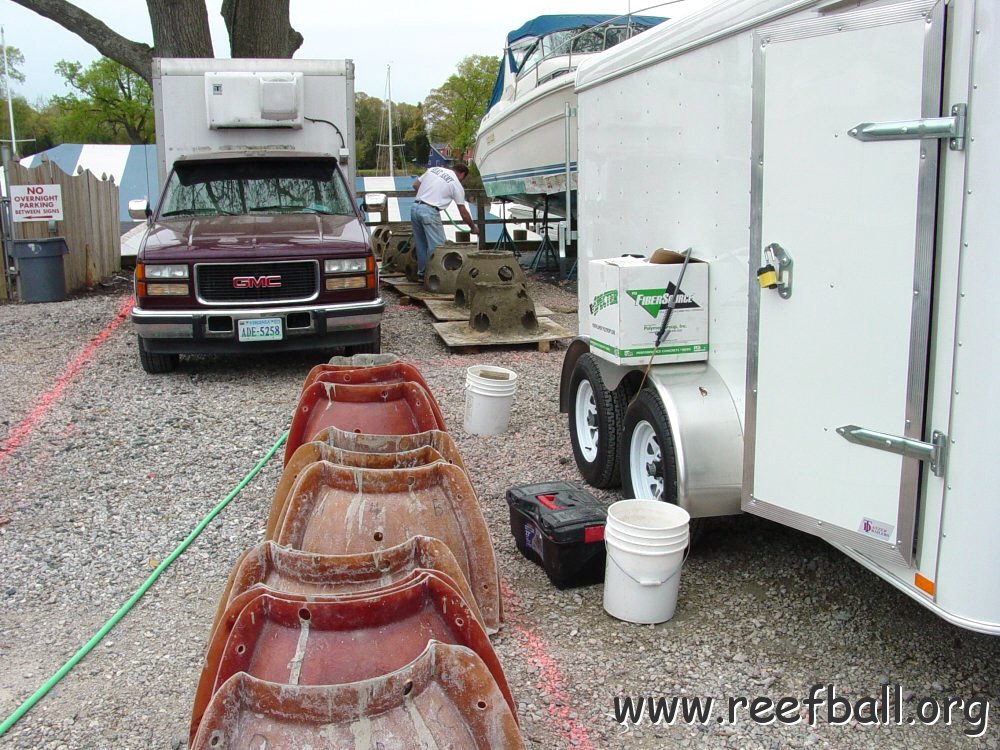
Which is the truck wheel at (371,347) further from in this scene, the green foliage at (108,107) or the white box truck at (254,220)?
the green foliage at (108,107)

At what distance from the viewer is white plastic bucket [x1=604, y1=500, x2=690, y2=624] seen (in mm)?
3631

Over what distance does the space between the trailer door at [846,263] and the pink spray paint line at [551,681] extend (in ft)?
3.41

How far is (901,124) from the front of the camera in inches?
108

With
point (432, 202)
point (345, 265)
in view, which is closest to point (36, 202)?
point (432, 202)

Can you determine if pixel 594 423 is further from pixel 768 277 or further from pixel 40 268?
pixel 40 268

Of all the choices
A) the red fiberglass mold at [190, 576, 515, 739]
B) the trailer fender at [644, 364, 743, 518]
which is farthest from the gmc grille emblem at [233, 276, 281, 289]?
the red fiberglass mold at [190, 576, 515, 739]

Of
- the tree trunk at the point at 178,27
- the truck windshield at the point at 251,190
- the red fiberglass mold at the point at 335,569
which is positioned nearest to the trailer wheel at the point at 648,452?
the red fiberglass mold at the point at 335,569

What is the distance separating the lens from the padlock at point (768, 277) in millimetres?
3391

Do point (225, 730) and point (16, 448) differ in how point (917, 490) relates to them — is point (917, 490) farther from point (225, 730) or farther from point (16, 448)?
point (16, 448)

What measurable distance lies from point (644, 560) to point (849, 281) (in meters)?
1.35

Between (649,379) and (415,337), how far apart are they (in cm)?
622

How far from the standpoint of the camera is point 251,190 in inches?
348

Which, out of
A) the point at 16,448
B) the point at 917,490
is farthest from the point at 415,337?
the point at 917,490

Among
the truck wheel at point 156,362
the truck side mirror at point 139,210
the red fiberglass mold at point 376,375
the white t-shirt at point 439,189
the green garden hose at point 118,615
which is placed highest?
the white t-shirt at point 439,189
